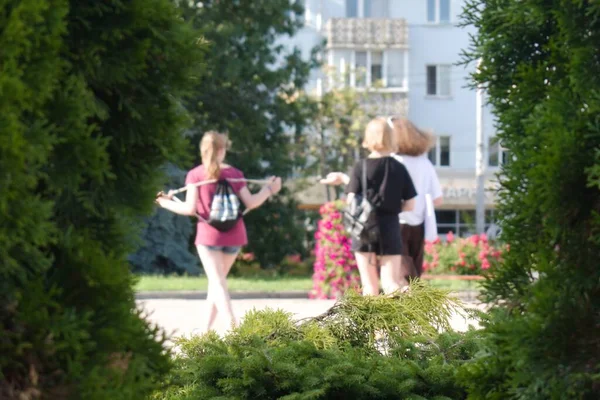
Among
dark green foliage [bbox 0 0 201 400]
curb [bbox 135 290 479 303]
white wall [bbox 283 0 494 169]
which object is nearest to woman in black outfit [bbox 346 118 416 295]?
dark green foliage [bbox 0 0 201 400]

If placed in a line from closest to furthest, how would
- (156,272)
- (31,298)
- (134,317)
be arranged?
(31,298), (134,317), (156,272)

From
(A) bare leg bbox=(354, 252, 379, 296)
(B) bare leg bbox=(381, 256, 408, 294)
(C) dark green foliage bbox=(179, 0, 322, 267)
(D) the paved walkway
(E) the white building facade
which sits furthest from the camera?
(E) the white building facade

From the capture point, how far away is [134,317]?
9.63 ft

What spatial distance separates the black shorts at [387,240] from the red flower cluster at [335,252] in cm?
695

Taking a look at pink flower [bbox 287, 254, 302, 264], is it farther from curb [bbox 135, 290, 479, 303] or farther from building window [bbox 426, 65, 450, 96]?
building window [bbox 426, 65, 450, 96]

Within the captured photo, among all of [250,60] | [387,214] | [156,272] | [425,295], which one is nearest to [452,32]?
[250,60]

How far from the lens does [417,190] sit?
10.2 m

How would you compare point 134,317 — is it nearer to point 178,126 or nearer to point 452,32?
point 178,126

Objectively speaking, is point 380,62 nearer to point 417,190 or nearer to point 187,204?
point 417,190

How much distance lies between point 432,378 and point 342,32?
48.9 m

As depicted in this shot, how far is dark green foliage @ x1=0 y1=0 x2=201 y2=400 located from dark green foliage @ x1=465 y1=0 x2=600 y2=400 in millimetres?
906

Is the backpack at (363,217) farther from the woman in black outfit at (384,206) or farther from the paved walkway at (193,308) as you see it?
the paved walkway at (193,308)

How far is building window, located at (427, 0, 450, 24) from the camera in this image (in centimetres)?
5388

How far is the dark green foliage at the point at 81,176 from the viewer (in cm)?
262
